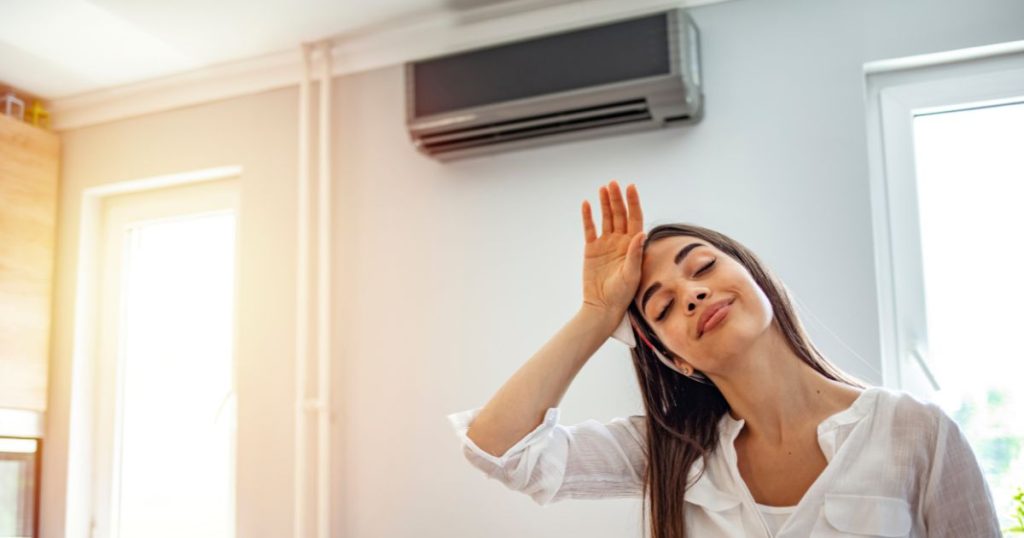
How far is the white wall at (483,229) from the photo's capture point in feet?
7.91

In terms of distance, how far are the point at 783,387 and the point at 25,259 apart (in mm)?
2551

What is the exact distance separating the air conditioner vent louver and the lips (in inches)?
41.2

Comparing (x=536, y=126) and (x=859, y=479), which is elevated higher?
(x=536, y=126)

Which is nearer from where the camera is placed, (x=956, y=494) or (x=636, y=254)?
(x=956, y=494)

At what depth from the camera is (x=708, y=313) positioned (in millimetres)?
1533

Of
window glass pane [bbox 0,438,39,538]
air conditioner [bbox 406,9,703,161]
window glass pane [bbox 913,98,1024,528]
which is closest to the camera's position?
window glass pane [bbox 913,98,1024,528]

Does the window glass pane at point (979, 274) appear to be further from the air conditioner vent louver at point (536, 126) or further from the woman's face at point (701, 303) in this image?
the woman's face at point (701, 303)

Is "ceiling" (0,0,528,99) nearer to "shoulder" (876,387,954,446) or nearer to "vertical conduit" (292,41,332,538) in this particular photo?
"vertical conduit" (292,41,332,538)

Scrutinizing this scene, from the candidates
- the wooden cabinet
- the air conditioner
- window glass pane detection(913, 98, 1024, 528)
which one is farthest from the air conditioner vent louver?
the wooden cabinet

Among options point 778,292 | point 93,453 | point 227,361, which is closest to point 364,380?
point 227,361

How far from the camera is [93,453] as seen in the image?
3.30 m

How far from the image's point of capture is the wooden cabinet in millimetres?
3129

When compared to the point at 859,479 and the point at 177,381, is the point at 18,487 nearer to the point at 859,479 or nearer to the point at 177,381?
the point at 177,381

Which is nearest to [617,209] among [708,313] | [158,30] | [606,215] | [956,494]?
[606,215]
